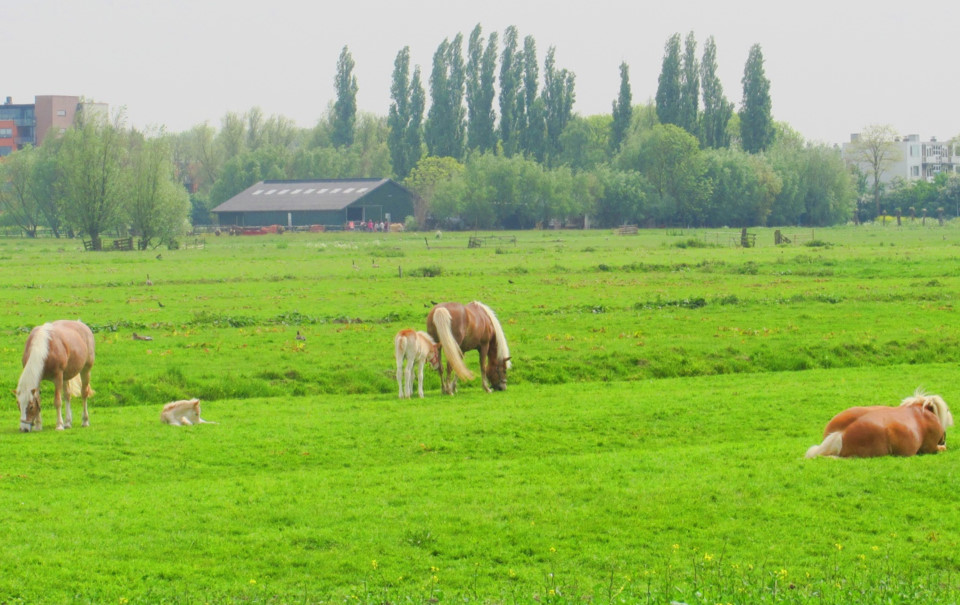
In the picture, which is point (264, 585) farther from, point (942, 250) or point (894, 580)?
point (942, 250)

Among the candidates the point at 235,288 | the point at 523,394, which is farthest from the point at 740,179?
Result: the point at 523,394

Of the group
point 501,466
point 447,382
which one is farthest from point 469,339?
point 501,466

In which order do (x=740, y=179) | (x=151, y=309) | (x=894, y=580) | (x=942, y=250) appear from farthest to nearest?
(x=740, y=179), (x=942, y=250), (x=151, y=309), (x=894, y=580)

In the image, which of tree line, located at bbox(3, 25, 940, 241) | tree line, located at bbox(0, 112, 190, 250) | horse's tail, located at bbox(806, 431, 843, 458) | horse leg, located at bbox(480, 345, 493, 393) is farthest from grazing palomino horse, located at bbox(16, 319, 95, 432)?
tree line, located at bbox(3, 25, 940, 241)

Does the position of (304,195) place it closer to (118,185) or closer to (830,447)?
(118,185)

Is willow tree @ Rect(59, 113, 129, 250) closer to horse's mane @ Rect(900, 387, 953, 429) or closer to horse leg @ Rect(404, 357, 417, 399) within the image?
horse leg @ Rect(404, 357, 417, 399)

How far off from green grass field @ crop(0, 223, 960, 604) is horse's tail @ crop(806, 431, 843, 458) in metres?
0.44

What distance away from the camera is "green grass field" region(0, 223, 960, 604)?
385 inches

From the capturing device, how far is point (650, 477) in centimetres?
1330

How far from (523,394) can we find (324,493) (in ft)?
29.8

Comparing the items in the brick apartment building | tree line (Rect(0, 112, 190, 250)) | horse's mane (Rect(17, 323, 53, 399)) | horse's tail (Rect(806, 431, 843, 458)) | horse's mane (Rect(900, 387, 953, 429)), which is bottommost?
horse's tail (Rect(806, 431, 843, 458))

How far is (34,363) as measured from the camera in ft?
55.4

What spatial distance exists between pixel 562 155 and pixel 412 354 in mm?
113779

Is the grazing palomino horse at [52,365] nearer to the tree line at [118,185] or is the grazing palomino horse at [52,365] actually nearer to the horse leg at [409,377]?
the horse leg at [409,377]
